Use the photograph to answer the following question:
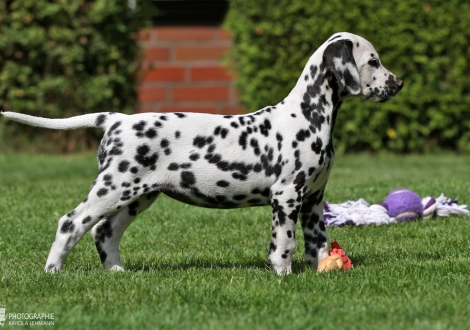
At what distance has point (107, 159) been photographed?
545 cm

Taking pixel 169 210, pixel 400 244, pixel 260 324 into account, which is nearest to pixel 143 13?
→ pixel 169 210

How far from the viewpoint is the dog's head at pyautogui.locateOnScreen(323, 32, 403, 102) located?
5586 millimetres

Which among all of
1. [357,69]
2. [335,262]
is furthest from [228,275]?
[357,69]

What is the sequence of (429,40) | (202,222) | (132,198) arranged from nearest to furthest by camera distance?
(132,198) < (202,222) < (429,40)

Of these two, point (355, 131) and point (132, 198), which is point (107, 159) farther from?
point (355, 131)

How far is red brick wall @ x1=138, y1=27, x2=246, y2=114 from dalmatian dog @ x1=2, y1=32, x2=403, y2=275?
9120mm

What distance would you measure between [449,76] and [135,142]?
28.3 ft

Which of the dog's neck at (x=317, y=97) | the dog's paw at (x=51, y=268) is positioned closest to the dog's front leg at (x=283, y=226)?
the dog's neck at (x=317, y=97)

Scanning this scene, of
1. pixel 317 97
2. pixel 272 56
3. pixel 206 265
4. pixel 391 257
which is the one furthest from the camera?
pixel 272 56

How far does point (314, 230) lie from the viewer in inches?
231

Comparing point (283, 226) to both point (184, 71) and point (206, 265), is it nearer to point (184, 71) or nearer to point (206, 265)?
point (206, 265)

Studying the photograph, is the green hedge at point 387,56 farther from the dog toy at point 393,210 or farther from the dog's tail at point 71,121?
the dog's tail at point 71,121

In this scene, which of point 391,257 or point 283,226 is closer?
point 283,226

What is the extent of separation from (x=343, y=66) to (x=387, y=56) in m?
7.52
